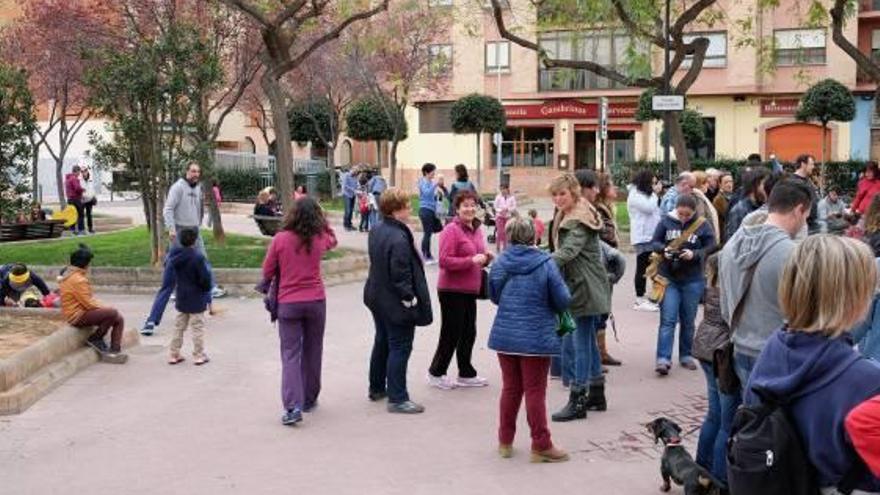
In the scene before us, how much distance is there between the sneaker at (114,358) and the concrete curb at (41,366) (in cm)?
10

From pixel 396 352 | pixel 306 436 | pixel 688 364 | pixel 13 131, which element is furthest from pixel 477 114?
pixel 306 436

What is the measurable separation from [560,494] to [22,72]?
887 cm

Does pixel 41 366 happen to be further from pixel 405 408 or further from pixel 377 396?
pixel 405 408

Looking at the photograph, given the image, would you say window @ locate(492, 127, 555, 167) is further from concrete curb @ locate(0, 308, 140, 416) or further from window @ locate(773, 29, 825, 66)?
concrete curb @ locate(0, 308, 140, 416)

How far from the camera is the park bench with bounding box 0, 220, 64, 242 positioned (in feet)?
65.9

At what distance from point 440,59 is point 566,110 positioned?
678cm

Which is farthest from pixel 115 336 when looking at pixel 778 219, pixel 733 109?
pixel 733 109

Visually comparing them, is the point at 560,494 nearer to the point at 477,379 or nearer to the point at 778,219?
the point at 778,219

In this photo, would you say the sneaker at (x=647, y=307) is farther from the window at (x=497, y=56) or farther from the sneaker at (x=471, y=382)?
the window at (x=497, y=56)

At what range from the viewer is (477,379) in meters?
8.27

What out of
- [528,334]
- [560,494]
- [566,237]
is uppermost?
[566,237]

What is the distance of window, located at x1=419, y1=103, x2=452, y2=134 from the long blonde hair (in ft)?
142

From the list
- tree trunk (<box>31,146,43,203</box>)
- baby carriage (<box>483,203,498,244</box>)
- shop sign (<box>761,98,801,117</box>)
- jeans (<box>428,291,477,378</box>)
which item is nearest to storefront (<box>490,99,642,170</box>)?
shop sign (<box>761,98,801,117</box>)

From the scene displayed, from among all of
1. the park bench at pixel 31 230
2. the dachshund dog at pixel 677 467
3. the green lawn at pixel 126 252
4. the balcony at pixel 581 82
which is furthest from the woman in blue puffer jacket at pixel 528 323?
the balcony at pixel 581 82
